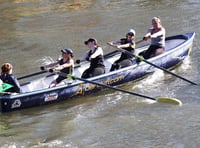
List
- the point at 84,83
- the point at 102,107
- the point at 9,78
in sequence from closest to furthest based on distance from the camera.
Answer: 1. the point at 9,78
2. the point at 102,107
3. the point at 84,83

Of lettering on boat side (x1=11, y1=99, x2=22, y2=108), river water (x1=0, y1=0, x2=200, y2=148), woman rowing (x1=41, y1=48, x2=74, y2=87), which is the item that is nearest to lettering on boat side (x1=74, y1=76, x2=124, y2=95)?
river water (x1=0, y1=0, x2=200, y2=148)

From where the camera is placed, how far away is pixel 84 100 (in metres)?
13.5

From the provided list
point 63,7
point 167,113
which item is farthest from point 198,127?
point 63,7

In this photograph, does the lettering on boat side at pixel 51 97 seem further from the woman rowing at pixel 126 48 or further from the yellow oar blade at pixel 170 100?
the yellow oar blade at pixel 170 100

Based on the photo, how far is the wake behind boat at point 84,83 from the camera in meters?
12.5

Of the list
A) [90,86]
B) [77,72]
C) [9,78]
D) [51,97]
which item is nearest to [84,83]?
[90,86]

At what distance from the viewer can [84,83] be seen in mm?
13336

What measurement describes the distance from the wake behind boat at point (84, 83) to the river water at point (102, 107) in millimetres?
252

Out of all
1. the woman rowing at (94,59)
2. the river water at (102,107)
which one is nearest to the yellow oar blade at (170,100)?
the river water at (102,107)

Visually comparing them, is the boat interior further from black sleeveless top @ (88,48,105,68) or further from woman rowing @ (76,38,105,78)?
black sleeveless top @ (88,48,105,68)

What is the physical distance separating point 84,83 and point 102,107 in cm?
97

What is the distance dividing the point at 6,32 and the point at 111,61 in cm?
940

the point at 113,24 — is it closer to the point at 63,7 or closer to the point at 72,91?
the point at 63,7

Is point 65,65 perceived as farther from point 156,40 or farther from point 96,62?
point 156,40
